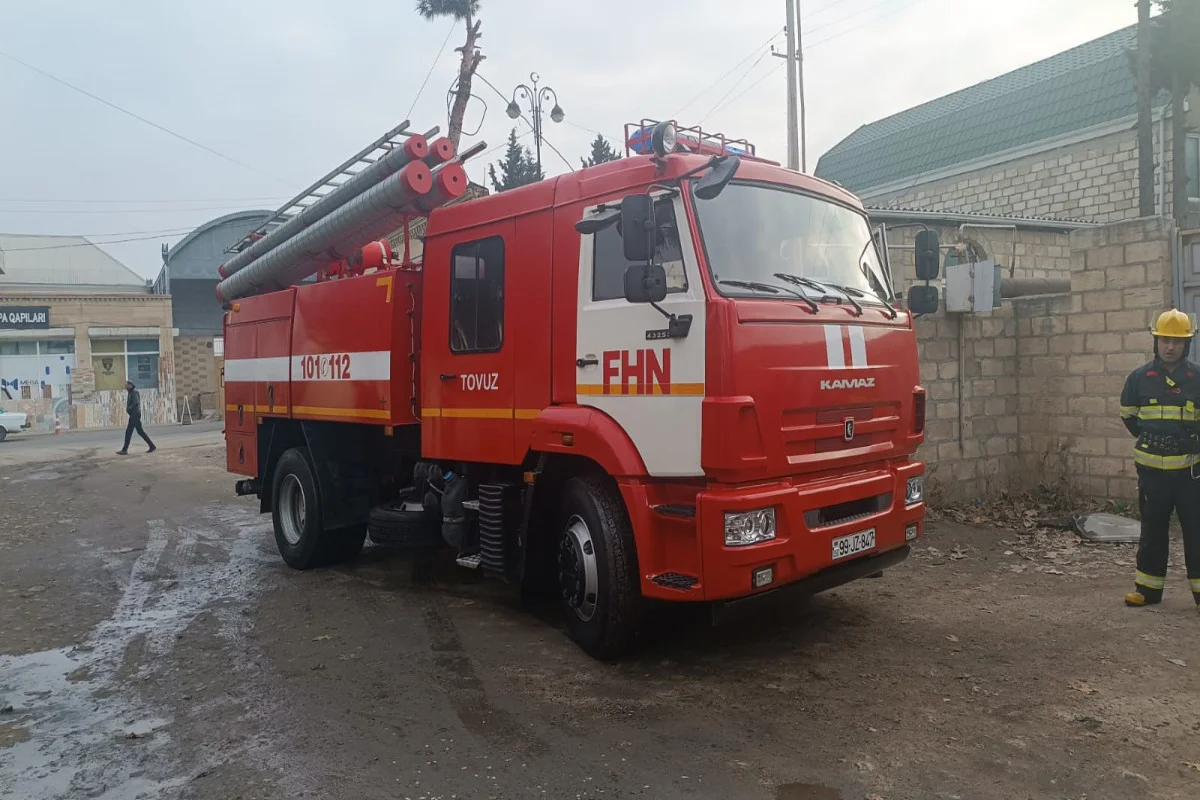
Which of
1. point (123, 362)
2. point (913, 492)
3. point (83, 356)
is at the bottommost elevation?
point (913, 492)

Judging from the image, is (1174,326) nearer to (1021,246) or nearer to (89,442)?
(1021,246)

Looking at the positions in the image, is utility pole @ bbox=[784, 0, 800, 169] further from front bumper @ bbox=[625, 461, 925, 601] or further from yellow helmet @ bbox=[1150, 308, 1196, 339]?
front bumper @ bbox=[625, 461, 925, 601]

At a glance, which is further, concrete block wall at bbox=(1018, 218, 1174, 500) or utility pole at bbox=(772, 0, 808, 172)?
utility pole at bbox=(772, 0, 808, 172)

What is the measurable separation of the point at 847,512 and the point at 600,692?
1.71m

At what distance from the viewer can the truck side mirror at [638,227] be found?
440cm

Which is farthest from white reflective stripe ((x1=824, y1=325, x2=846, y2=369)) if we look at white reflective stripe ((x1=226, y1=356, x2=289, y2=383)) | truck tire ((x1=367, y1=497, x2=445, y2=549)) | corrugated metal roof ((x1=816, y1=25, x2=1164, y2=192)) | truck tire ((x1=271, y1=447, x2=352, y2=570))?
corrugated metal roof ((x1=816, y1=25, x2=1164, y2=192))

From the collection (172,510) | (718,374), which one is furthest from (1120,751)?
(172,510)

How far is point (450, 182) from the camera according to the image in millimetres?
6750

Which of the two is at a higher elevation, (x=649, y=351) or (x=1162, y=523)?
(x=649, y=351)

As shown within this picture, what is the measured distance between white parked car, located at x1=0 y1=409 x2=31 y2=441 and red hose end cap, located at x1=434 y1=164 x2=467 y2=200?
88.6 ft

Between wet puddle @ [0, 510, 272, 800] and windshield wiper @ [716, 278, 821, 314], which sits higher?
windshield wiper @ [716, 278, 821, 314]

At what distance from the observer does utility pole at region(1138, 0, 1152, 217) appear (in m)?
15.8

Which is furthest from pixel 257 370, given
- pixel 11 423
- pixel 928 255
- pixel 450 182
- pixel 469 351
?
pixel 11 423

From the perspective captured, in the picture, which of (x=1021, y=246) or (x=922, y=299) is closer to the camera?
(x=922, y=299)
